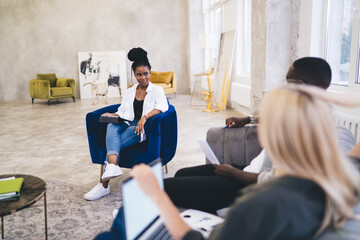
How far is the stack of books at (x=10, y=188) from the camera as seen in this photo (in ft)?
5.91

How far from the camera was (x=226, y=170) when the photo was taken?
1.72 meters

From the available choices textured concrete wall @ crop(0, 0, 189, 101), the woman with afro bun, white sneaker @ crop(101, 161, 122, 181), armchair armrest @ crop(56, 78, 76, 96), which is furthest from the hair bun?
textured concrete wall @ crop(0, 0, 189, 101)

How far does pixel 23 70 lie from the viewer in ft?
34.2

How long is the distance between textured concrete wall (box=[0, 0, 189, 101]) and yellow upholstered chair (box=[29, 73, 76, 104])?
2.92 ft

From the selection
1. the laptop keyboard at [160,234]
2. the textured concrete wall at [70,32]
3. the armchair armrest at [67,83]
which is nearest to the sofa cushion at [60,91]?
the armchair armrest at [67,83]

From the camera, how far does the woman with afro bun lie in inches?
112

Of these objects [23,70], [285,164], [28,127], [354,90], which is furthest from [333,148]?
[23,70]

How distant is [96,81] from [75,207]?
8.07 meters

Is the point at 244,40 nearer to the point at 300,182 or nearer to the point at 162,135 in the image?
the point at 162,135

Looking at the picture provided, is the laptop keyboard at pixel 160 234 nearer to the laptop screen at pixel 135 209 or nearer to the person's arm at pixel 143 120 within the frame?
the laptop screen at pixel 135 209

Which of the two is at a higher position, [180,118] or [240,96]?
[240,96]

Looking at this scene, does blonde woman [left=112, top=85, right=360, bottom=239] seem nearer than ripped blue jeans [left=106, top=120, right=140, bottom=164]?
Yes

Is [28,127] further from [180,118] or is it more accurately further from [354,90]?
[354,90]

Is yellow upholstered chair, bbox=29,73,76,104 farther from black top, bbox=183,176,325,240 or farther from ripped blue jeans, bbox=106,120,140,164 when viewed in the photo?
black top, bbox=183,176,325,240
